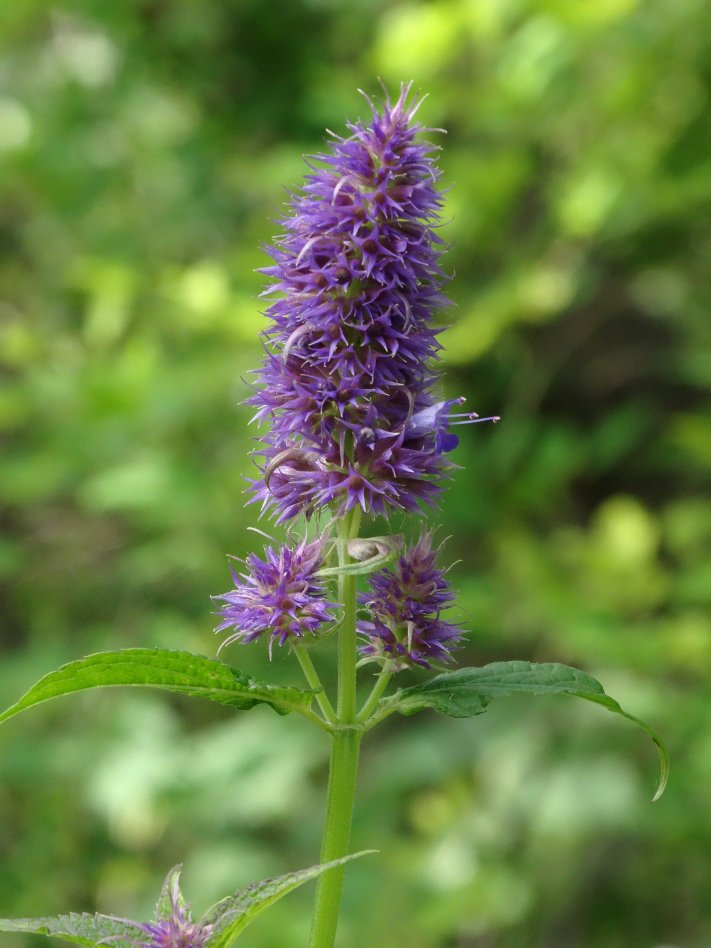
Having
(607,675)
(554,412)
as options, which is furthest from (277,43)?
(607,675)

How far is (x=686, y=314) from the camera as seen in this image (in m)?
5.42

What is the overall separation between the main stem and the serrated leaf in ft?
0.60

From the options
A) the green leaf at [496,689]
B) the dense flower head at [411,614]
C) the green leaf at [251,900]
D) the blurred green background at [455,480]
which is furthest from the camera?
the blurred green background at [455,480]

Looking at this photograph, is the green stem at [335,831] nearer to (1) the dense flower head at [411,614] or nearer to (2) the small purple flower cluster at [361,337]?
(1) the dense flower head at [411,614]

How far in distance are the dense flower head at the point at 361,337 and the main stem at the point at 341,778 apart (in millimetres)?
99

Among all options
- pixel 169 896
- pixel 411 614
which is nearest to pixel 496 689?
pixel 411 614

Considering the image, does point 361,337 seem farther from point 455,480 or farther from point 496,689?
point 455,480

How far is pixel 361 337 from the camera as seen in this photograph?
44.1 inches

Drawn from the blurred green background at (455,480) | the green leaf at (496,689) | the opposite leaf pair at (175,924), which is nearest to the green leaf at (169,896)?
the opposite leaf pair at (175,924)

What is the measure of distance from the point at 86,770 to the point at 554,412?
112 inches

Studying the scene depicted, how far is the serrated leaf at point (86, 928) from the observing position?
96 centimetres

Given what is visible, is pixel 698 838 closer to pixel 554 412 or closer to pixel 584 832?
pixel 584 832

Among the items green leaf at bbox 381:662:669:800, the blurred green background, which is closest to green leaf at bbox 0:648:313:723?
green leaf at bbox 381:662:669:800

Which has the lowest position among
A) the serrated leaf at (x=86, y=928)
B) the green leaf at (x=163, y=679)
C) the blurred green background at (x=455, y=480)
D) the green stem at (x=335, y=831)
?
the serrated leaf at (x=86, y=928)
